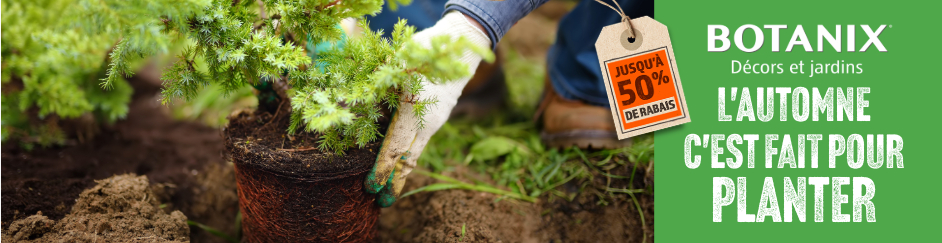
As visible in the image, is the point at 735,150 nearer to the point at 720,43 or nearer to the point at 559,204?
the point at 720,43

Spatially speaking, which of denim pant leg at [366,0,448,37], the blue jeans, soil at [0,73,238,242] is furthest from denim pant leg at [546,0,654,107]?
soil at [0,73,238,242]

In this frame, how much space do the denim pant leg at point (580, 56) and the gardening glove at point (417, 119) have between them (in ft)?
2.86

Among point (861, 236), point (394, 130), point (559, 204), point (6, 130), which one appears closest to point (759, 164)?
point (861, 236)

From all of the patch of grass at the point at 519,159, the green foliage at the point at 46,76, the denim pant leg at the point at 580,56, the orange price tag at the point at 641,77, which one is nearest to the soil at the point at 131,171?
the green foliage at the point at 46,76

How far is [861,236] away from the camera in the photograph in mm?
1731

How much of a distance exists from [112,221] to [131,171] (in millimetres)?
738

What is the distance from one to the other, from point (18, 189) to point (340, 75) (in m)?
1.40

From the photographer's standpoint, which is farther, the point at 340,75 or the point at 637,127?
the point at 637,127

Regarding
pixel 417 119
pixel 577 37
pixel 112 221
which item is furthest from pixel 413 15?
pixel 112 221

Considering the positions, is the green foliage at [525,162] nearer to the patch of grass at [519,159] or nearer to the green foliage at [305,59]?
the patch of grass at [519,159]

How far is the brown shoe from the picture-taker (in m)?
2.43

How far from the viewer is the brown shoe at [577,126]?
95.7 inches

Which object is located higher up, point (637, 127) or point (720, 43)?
point (720, 43)

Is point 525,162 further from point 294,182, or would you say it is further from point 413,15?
point 294,182
